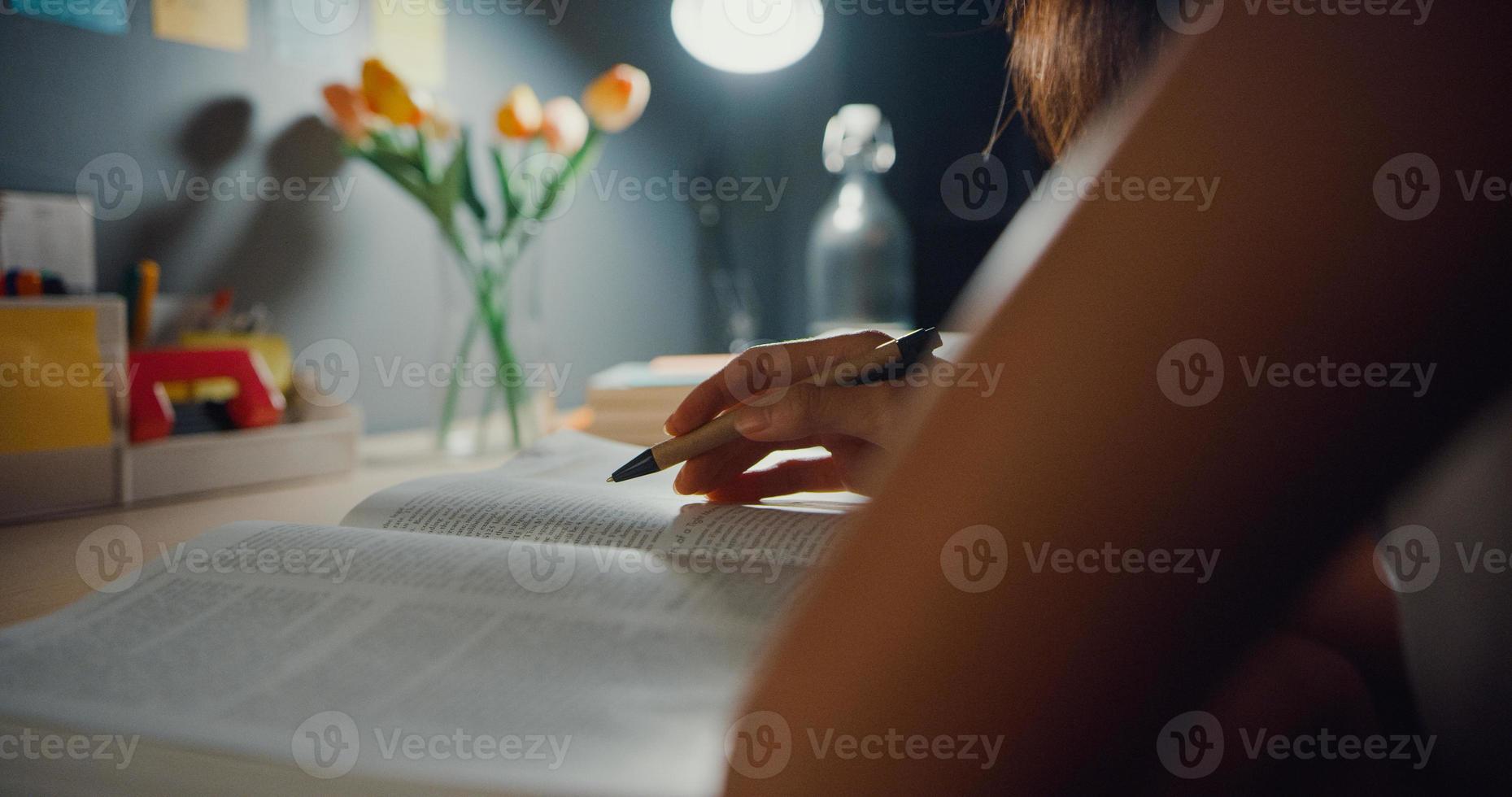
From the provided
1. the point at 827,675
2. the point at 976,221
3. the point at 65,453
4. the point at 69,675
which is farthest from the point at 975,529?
the point at 976,221

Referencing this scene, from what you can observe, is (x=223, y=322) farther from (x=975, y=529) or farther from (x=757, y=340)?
(x=757, y=340)

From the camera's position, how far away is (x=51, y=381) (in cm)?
65

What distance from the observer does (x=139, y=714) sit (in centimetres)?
28

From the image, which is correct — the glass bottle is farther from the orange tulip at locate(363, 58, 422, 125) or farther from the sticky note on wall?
the sticky note on wall

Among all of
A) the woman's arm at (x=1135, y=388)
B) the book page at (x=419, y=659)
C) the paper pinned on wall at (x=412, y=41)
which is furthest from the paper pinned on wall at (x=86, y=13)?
the woman's arm at (x=1135, y=388)

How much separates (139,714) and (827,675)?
0.22 m

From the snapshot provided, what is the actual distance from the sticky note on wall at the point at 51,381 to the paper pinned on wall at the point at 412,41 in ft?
1.87

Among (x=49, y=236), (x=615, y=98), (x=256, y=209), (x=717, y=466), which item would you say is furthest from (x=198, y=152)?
(x=717, y=466)

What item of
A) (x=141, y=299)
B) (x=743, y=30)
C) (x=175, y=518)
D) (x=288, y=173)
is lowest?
(x=175, y=518)

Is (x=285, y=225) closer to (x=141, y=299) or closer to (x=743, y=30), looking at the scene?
(x=141, y=299)

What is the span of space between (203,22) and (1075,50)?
2.77ft

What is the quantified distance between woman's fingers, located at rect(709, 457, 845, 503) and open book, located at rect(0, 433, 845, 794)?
88 mm

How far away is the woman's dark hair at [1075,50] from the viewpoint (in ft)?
1.65

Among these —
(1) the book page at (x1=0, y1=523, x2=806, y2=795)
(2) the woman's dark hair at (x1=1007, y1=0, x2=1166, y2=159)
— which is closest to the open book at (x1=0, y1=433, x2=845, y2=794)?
(1) the book page at (x1=0, y1=523, x2=806, y2=795)
